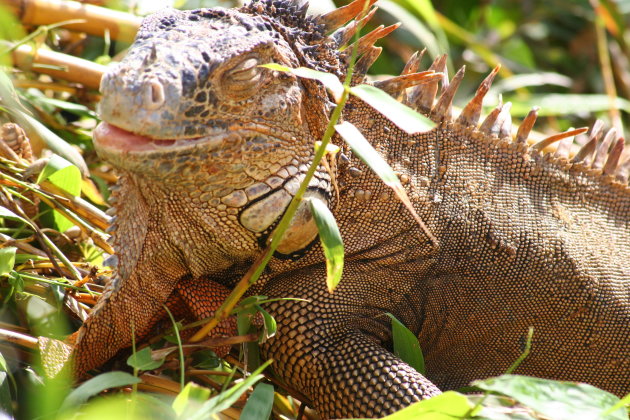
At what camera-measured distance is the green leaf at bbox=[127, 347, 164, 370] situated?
2.25 meters

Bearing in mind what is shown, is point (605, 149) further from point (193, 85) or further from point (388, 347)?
point (193, 85)

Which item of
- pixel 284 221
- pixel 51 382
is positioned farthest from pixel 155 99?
pixel 51 382

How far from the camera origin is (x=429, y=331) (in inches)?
114

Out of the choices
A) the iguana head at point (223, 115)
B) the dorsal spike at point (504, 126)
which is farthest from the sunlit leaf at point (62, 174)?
the dorsal spike at point (504, 126)

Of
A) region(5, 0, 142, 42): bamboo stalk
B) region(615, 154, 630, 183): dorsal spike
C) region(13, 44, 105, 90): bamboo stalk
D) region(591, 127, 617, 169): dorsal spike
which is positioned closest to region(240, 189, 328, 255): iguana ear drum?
region(591, 127, 617, 169): dorsal spike

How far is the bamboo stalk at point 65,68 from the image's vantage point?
3590 millimetres

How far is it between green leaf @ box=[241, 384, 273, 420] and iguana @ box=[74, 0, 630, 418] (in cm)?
23

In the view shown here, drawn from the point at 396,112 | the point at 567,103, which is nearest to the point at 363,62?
the point at 396,112

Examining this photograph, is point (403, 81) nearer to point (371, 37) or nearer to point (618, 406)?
point (371, 37)

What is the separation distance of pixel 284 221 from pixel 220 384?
2.74 feet

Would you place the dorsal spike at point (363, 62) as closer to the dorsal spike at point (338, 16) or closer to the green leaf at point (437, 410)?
the dorsal spike at point (338, 16)

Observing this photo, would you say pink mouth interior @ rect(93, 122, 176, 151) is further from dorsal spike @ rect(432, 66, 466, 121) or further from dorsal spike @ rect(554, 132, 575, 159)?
dorsal spike @ rect(554, 132, 575, 159)

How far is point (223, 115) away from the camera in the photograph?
228 cm

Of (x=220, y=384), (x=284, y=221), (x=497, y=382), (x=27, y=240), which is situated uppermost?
(x=284, y=221)
